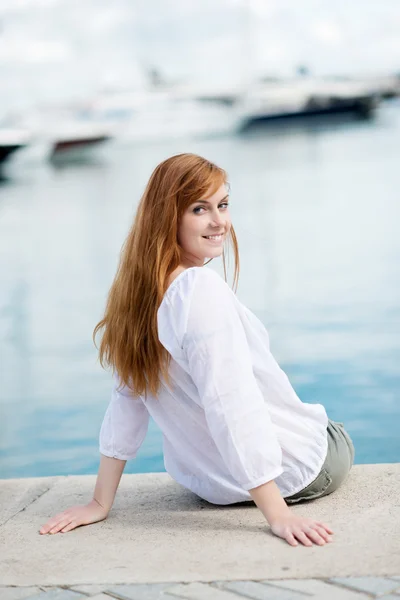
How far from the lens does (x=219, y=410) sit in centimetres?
173

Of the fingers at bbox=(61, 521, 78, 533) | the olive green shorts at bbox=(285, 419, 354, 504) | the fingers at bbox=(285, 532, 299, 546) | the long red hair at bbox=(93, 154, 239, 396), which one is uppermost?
the long red hair at bbox=(93, 154, 239, 396)

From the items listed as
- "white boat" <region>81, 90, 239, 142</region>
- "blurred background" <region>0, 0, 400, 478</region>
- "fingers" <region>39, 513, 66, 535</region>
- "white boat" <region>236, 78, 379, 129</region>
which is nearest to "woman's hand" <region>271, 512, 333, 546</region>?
"fingers" <region>39, 513, 66, 535</region>

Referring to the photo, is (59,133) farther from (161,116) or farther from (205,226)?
(205,226)

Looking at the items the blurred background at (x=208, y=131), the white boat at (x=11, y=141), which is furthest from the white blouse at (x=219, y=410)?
the white boat at (x=11, y=141)

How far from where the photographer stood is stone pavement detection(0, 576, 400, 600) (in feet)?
4.72

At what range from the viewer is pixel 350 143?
46.9 feet

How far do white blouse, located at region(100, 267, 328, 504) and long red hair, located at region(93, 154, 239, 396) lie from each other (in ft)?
0.17

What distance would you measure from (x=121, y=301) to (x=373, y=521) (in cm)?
62

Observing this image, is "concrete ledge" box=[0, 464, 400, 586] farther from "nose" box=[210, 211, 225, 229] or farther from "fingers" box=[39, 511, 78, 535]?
"nose" box=[210, 211, 225, 229]

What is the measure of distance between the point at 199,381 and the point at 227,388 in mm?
53

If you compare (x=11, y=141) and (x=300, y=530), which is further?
(x=11, y=141)

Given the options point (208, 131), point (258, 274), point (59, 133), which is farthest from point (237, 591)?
point (59, 133)

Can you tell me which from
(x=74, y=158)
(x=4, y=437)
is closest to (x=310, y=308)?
(x=4, y=437)

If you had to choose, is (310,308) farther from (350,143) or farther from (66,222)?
→ (350,143)
